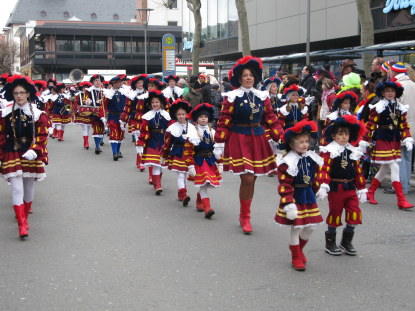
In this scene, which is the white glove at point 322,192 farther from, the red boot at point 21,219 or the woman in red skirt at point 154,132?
the woman in red skirt at point 154,132

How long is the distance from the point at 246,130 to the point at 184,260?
6.25 feet

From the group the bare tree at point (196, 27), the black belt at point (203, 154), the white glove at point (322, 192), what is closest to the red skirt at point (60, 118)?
the bare tree at point (196, 27)

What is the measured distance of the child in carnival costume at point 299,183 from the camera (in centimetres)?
538

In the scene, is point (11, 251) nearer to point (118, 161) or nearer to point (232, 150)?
point (232, 150)

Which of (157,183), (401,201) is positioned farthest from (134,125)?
(401,201)

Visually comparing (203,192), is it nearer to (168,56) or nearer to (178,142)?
(178,142)

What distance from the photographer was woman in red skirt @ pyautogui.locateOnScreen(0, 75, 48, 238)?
269 inches

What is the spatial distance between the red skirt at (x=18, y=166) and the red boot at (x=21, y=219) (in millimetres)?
381

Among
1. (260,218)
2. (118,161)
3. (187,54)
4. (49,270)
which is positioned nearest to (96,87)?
(118,161)

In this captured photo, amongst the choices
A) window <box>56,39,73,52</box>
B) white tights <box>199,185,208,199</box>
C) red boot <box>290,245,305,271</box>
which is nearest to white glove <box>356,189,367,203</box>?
red boot <box>290,245,305,271</box>

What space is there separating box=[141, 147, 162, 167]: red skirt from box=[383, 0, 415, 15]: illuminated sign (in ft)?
44.0

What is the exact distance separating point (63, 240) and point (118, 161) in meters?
7.38

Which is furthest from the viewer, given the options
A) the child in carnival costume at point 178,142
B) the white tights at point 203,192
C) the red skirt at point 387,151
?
the child in carnival costume at point 178,142

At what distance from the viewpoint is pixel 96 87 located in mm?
16547
